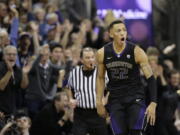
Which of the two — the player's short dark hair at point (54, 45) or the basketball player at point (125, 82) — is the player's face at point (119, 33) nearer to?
the basketball player at point (125, 82)

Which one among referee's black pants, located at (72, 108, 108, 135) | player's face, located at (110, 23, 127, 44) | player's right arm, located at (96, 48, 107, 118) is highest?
player's face, located at (110, 23, 127, 44)

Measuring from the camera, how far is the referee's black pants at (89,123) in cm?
1197

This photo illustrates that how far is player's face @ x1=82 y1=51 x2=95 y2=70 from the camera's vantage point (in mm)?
12078

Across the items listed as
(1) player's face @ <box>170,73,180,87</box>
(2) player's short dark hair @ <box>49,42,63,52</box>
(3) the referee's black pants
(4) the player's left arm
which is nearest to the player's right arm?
(4) the player's left arm

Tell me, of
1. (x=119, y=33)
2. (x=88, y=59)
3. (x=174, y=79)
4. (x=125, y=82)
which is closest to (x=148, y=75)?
(x=125, y=82)

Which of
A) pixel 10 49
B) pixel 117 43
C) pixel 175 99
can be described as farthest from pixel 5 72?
pixel 175 99

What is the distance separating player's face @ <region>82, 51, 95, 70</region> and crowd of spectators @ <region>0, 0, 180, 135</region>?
78 cm

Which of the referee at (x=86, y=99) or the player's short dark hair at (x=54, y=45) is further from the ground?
the player's short dark hair at (x=54, y=45)

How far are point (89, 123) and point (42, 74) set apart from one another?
6.94 feet

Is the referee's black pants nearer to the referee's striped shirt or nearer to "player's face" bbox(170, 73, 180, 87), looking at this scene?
the referee's striped shirt

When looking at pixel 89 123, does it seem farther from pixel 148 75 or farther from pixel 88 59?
pixel 148 75

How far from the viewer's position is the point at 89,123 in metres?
12.0

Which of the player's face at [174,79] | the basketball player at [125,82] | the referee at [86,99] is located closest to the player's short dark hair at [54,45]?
the referee at [86,99]

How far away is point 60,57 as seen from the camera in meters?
14.1
